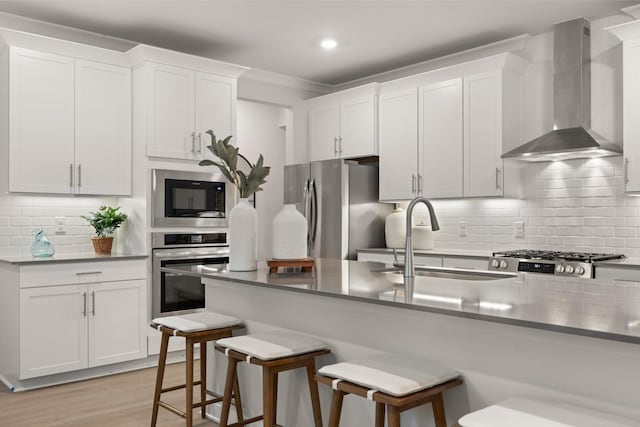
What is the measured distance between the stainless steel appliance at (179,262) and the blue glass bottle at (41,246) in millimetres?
758

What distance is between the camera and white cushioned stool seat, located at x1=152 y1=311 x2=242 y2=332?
2.75m

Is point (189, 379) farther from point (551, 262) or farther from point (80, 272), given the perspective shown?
point (551, 262)

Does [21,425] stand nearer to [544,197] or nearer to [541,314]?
[541,314]

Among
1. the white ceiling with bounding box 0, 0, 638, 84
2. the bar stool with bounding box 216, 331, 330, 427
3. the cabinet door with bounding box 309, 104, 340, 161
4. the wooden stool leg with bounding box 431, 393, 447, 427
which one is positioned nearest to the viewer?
the wooden stool leg with bounding box 431, 393, 447, 427

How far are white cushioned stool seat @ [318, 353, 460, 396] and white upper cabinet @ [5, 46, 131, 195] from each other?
314 cm

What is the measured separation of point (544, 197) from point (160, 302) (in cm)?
328

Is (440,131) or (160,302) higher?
(440,131)

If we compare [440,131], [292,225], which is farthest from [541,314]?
[440,131]

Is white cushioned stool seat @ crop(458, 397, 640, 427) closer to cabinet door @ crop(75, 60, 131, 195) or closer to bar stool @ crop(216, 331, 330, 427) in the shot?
bar stool @ crop(216, 331, 330, 427)

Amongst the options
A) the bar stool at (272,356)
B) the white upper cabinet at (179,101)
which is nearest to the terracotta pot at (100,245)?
the white upper cabinet at (179,101)

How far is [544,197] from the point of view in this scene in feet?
15.1

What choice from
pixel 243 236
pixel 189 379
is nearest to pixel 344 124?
pixel 243 236

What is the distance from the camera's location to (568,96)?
4.30 metres

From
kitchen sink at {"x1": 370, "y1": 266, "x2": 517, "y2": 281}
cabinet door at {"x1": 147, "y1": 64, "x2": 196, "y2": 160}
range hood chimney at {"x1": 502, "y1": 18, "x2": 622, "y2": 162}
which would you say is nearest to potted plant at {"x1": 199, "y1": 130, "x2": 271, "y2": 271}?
kitchen sink at {"x1": 370, "y1": 266, "x2": 517, "y2": 281}
